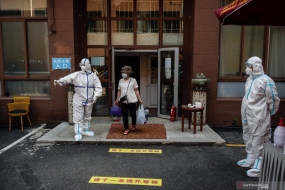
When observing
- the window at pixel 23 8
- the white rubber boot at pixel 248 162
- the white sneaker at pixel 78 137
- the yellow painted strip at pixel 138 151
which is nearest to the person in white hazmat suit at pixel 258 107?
the white rubber boot at pixel 248 162

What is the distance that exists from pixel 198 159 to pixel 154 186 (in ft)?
4.75

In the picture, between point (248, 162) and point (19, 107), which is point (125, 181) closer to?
point (248, 162)

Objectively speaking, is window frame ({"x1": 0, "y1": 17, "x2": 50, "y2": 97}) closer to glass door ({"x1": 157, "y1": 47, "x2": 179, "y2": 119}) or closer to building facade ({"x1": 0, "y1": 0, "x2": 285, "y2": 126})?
building facade ({"x1": 0, "y1": 0, "x2": 285, "y2": 126})

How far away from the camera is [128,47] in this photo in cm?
814

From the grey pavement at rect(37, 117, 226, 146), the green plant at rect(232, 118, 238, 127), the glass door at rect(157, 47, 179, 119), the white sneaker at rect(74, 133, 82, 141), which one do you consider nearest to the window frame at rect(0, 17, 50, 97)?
the grey pavement at rect(37, 117, 226, 146)

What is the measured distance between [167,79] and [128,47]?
167cm

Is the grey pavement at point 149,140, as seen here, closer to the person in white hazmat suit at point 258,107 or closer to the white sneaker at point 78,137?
the white sneaker at point 78,137

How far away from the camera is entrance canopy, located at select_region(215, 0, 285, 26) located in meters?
3.17

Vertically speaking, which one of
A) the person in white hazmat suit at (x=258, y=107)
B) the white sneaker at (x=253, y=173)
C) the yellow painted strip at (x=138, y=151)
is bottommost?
the yellow painted strip at (x=138, y=151)

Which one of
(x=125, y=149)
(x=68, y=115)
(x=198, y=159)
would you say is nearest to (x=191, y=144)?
(x=198, y=159)

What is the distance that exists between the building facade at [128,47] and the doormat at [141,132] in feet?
4.02

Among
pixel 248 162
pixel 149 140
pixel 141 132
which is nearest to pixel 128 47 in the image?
pixel 141 132

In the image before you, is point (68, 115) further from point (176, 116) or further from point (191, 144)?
point (191, 144)

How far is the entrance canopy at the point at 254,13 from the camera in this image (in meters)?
3.17
